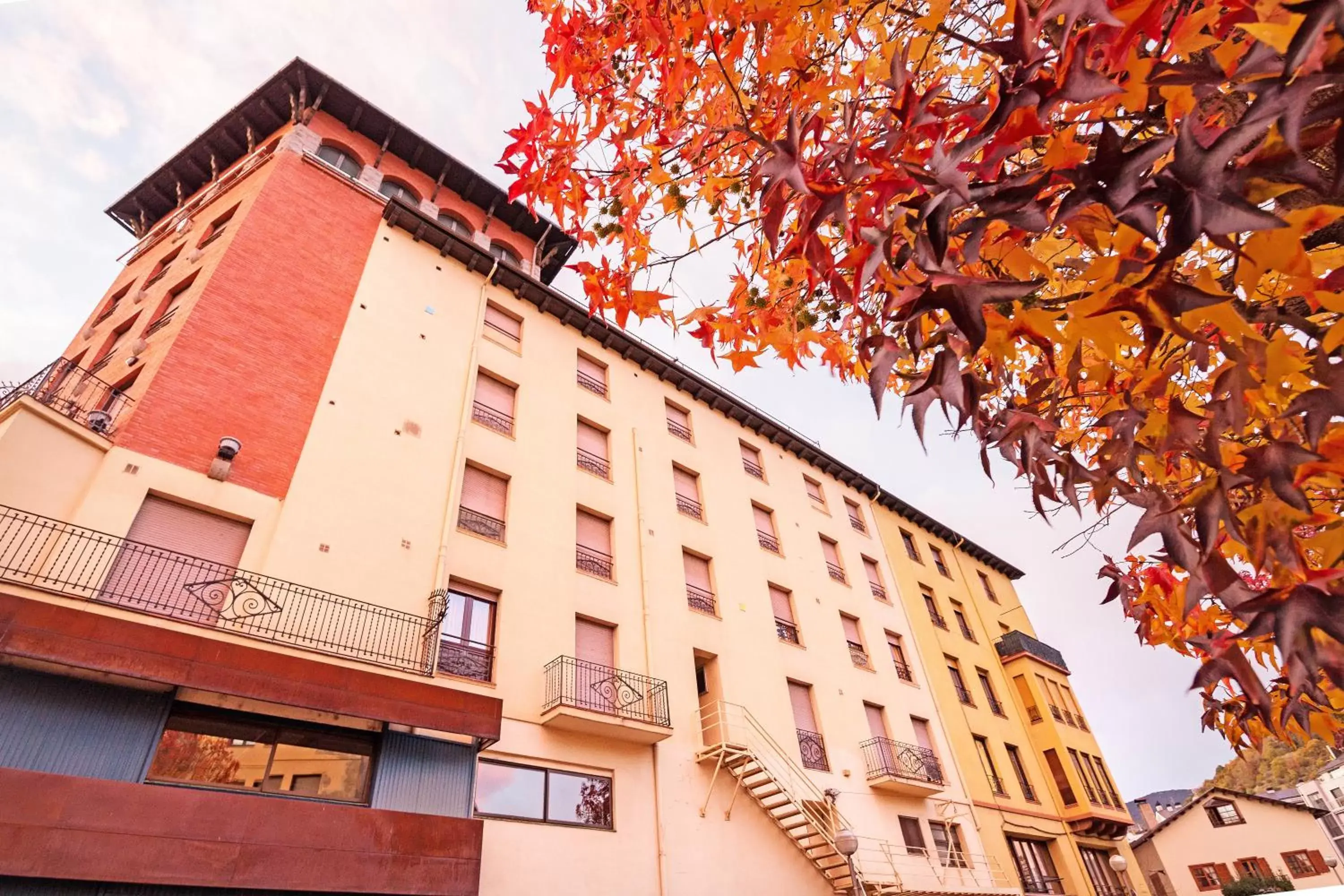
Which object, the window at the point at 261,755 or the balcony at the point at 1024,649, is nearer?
the window at the point at 261,755

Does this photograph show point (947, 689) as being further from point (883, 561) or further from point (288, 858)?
point (288, 858)

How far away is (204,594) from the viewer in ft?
30.9

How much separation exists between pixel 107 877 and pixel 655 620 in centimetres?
964

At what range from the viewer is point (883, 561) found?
24.1 m

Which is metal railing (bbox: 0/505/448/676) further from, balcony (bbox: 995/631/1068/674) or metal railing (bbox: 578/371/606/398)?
balcony (bbox: 995/631/1068/674)

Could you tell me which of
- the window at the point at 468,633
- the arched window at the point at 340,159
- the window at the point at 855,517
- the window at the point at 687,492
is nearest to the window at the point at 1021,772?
the window at the point at 855,517

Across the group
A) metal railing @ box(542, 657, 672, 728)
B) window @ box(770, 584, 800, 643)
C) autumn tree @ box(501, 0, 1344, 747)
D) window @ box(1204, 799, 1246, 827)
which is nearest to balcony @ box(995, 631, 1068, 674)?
window @ box(770, 584, 800, 643)

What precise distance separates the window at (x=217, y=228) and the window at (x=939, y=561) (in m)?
25.4

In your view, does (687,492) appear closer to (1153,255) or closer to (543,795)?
(543,795)

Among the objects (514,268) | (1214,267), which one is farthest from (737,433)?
(1214,267)

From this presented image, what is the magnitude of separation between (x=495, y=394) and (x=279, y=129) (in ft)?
33.3

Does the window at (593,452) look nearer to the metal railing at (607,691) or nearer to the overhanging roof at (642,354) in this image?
the overhanging roof at (642,354)

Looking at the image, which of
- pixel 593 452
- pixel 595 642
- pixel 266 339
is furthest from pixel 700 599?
pixel 266 339

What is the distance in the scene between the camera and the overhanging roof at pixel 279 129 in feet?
58.6
